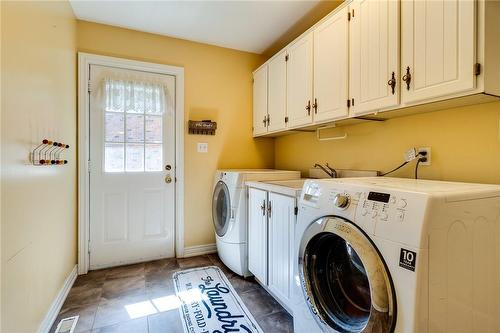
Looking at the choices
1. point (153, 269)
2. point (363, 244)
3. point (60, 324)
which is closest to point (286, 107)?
point (363, 244)

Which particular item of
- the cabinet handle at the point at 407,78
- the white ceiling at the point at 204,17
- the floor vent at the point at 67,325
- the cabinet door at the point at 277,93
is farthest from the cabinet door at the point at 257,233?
the white ceiling at the point at 204,17

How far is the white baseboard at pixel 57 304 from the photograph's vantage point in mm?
1613

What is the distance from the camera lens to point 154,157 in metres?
2.74

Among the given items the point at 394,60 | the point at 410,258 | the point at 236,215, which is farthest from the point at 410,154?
the point at 236,215

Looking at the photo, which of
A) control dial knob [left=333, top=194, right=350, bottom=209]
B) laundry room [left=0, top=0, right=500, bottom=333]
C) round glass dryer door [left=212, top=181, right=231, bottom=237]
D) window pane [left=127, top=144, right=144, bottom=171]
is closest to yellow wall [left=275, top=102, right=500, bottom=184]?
laundry room [left=0, top=0, right=500, bottom=333]

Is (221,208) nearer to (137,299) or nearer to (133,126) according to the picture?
(137,299)

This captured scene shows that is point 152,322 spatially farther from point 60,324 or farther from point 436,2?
point 436,2

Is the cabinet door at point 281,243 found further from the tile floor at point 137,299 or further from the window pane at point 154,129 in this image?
the window pane at point 154,129

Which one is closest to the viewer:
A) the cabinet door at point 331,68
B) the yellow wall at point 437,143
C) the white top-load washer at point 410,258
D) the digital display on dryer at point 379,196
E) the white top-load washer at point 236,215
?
the white top-load washer at point 410,258

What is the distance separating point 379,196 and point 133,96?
2493 millimetres

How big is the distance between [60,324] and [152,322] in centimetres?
60

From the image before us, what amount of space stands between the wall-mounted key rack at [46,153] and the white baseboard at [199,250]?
156 cm

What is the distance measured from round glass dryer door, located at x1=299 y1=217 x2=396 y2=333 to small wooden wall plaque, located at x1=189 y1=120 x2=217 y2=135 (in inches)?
75.6

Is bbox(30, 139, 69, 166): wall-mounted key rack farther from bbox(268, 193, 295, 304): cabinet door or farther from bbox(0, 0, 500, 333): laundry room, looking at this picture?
bbox(268, 193, 295, 304): cabinet door
